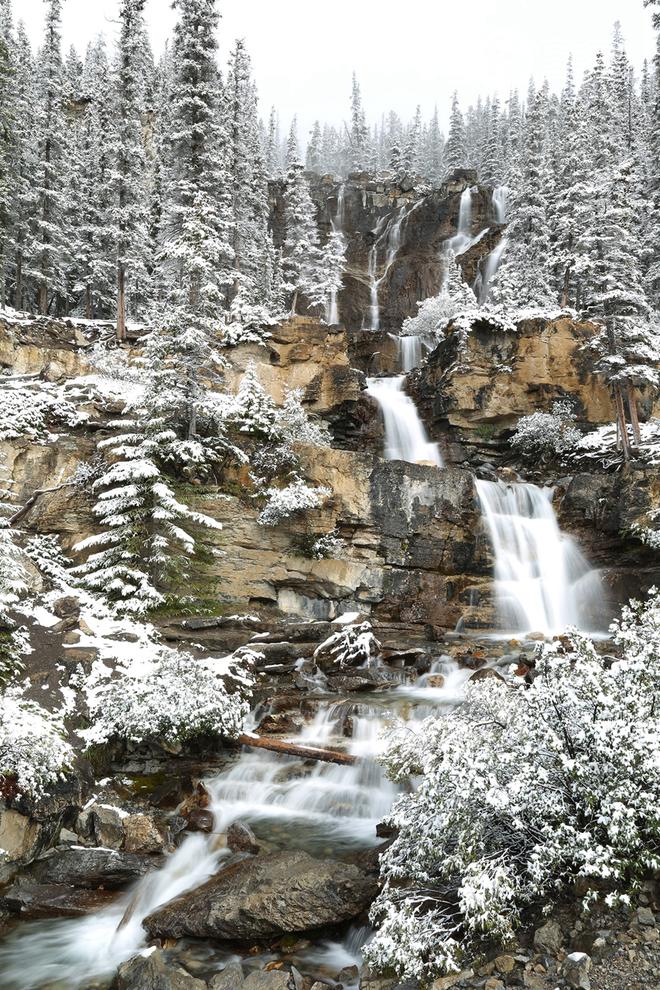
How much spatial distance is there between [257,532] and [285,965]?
1325 cm

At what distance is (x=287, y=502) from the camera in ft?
60.7

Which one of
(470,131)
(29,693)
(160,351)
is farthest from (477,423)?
(470,131)

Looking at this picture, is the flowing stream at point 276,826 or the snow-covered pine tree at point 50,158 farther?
the snow-covered pine tree at point 50,158

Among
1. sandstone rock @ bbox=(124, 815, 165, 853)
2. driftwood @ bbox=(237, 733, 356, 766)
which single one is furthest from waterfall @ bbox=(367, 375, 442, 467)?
sandstone rock @ bbox=(124, 815, 165, 853)

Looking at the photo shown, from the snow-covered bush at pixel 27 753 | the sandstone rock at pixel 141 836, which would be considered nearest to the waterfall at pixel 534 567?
the sandstone rock at pixel 141 836

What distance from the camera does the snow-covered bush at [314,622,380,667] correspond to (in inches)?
615

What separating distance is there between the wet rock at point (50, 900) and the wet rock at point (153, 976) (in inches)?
63.6

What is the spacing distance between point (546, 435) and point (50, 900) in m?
23.4

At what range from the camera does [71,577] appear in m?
16.1

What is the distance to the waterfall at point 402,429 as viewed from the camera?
88.1 feet

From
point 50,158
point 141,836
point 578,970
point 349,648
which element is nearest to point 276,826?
point 141,836

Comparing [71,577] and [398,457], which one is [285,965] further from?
[398,457]

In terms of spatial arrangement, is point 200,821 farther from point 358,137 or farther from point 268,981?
point 358,137

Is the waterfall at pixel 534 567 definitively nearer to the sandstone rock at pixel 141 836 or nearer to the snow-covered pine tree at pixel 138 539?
the snow-covered pine tree at pixel 138 539
